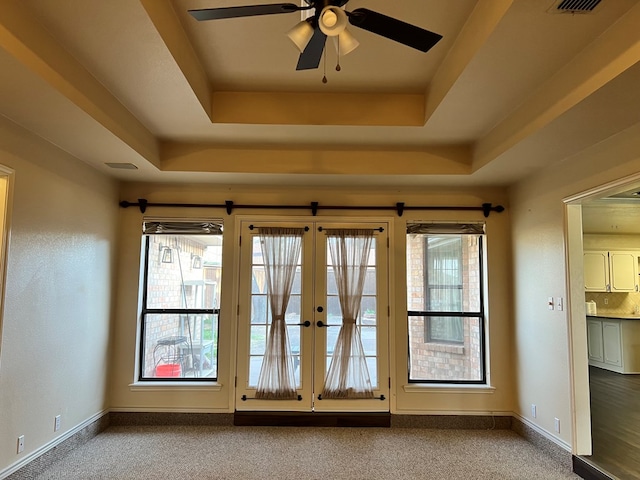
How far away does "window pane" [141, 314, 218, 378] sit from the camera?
440cm

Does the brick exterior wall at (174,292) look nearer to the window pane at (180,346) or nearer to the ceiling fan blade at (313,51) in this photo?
the window pane at (180,346)

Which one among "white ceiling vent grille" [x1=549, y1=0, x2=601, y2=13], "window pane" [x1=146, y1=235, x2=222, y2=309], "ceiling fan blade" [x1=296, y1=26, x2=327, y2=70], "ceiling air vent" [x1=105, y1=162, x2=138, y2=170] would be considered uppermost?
"white ceiling vent grille" [x1=549, y1=0, x2=601, y2=13]

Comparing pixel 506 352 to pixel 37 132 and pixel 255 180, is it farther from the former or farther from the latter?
pixel 37 132

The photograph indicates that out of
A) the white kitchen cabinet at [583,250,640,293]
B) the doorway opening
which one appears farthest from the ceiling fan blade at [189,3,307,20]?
the white kitchen cabinet at [583,250,640,293]

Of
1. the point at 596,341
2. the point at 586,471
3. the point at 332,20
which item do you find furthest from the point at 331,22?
the point at 596,341

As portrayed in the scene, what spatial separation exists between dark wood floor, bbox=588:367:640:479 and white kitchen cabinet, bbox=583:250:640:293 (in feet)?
5.04

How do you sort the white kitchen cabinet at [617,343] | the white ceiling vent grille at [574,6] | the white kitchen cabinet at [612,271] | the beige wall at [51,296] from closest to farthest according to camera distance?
the white ceiling vent grille at [574,6]
the beige wall at [51,296]
the white kitchen cabinet at [617,343]
the white kitchen cabinet at [612,271]

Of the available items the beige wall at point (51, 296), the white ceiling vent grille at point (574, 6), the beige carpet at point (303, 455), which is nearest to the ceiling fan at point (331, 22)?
the white ceiling vent grille at point (574, 6)

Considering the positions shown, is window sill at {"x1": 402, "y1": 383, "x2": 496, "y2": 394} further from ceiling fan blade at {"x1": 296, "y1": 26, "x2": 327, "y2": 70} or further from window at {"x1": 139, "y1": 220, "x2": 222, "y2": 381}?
ceiling fan blade at {"x1": 296, "y1": 26, "x2": 327, "y2": 70}

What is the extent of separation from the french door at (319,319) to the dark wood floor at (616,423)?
6.32 feet

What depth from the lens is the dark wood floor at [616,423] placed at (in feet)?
10.7

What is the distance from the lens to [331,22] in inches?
69.3

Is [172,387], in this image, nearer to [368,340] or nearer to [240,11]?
[368,340]

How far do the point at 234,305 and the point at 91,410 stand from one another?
1618 millimetres
